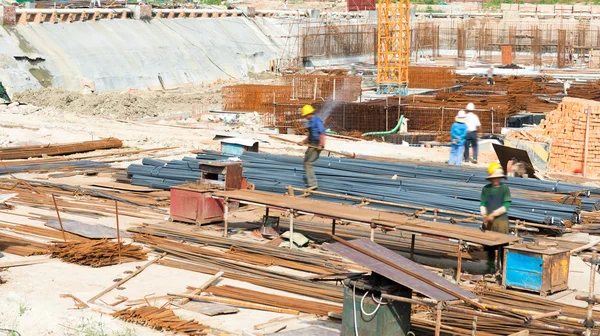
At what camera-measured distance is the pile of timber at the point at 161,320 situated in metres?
9.70

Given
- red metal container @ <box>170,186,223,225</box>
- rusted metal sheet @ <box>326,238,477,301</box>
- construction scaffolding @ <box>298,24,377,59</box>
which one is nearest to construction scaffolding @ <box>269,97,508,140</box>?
red metal container @ <box>170,186,223,225</box>

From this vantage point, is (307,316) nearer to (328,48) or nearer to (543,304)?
(543,304)

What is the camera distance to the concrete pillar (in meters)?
40.7

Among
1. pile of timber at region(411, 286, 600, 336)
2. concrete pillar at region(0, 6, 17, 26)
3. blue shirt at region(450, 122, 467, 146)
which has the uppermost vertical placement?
concrete pillar at region(0, 6, 17, 26)

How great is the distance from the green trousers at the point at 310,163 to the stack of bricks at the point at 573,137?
790cm

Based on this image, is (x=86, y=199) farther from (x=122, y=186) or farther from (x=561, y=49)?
(x=561, y=49)

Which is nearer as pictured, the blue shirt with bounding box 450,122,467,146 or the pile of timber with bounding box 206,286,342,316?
the pile of timber with bounding box 206,286,342,316

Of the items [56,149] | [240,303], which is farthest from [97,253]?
[56,149]

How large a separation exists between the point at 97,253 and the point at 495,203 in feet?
17.4

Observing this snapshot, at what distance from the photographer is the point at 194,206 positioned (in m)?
14.5

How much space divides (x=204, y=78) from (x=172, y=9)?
25.3 ft

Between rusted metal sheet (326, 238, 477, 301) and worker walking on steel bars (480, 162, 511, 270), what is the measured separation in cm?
279

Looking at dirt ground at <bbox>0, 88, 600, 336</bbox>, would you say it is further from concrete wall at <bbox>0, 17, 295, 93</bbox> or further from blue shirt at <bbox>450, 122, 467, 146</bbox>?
concrete wall at <bbox>0, 17, 295, 93</bbox>

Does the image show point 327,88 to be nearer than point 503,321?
No
